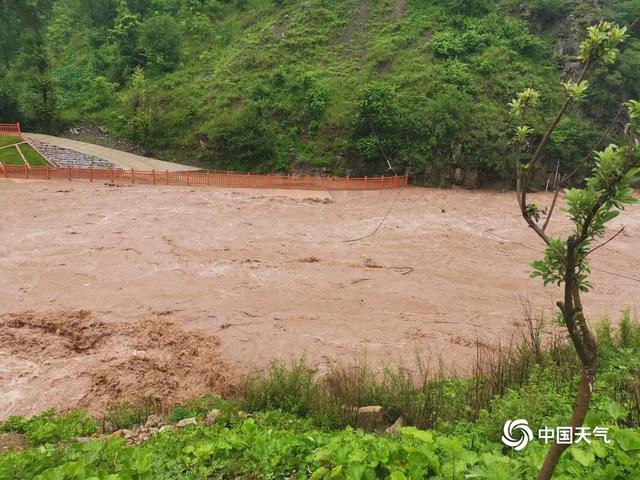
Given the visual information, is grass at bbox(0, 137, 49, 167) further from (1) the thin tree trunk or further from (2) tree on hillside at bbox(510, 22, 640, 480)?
(1) the thin tree trunk

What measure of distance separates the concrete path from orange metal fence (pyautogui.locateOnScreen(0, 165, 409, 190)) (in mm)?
2603

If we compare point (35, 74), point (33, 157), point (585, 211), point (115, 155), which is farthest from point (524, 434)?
point (35, 74)

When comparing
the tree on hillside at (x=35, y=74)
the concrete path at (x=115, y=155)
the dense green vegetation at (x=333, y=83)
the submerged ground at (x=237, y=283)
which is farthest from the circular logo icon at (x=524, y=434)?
the tree on hillside at (x=35, y=74)

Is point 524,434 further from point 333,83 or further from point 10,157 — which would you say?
point 333,83

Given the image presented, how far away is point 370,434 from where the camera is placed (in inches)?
180

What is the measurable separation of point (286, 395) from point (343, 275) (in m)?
7.29

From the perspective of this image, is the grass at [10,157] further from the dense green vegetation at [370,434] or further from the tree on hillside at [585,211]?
the tree on hillside at [585,211]

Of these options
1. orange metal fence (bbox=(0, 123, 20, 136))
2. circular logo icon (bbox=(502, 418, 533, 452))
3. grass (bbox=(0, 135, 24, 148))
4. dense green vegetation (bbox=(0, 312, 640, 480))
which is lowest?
dense green vegetation (bbox=(0, 312, 640, 480))

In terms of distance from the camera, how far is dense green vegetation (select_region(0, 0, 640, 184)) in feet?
86.8

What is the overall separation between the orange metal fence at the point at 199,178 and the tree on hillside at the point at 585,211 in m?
21.9

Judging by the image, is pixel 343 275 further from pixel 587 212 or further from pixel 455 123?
pixel 455 123

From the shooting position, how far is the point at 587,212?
2391 mm

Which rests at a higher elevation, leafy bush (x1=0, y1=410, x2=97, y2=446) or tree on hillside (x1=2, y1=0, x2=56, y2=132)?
tree on hillside (x1=2, y1=0, x2=56, y2=132)

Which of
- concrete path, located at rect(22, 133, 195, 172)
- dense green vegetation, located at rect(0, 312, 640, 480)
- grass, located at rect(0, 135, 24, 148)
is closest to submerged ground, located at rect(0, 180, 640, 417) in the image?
dense green vegetation, located at rect(0, 312, 640, 480)
